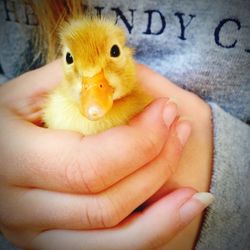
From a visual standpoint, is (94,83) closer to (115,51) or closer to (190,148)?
(115,51)

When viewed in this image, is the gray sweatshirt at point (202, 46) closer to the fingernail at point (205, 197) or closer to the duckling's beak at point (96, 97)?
the fingernail at point (205, 197)

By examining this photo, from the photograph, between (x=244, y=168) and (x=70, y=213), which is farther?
(x=244, y=168)

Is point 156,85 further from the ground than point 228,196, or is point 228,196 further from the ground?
point 156,85

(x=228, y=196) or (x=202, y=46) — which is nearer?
(x=228, y=196)

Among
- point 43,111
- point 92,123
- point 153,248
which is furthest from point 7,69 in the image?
point 153,248

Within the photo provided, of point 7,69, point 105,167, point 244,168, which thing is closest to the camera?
point 105,167

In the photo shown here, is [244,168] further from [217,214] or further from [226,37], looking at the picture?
[226,37]

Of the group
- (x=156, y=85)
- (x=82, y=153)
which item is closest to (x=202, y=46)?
(x=156, y=85)
